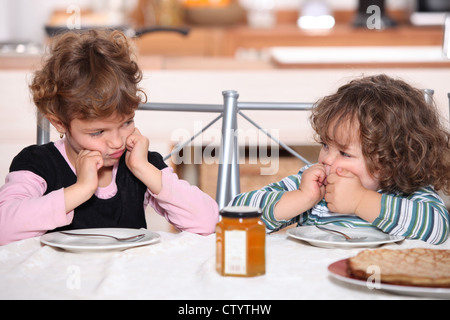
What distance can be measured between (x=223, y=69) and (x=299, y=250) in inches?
60.4

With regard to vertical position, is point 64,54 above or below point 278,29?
below

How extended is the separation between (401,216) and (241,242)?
0.42 meters

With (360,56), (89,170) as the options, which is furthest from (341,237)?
(360,56)

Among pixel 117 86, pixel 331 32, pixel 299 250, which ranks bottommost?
pixel 299 250

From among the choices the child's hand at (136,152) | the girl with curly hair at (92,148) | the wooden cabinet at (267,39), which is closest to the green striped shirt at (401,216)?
the girl with curly hair at (92,148)

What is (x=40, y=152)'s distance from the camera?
1.33 metres

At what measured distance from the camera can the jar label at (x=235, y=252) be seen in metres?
0.83

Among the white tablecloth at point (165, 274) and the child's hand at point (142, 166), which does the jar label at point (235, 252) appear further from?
the child's hand at point (142, 166)

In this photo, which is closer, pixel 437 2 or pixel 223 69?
Answer: pixel 223 69

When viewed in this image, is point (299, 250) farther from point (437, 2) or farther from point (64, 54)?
point (437, 2)

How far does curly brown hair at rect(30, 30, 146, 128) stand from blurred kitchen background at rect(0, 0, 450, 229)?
15.9 inches
